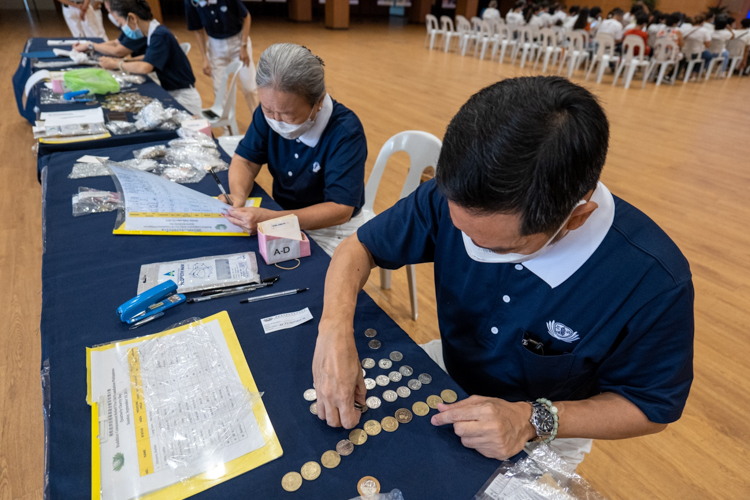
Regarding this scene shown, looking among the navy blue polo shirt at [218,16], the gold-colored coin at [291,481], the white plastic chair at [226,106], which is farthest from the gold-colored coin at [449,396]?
the navy blue polo shirt at [218,16]

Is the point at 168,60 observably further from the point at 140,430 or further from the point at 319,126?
the point at 140,430

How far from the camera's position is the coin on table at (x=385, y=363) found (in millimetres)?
934

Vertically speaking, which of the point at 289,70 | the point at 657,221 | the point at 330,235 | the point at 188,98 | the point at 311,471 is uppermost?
the point at 289,70

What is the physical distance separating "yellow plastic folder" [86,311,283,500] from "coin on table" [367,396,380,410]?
196mm

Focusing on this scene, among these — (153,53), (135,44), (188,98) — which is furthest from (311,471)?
(135,44)

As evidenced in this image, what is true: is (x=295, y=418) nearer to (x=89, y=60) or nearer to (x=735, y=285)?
(x=735, y=285)

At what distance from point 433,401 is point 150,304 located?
0.72 m

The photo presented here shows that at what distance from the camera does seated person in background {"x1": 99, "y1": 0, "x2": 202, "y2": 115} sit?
336cm

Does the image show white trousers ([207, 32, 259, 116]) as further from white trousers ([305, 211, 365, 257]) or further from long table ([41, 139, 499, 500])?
long table ([41, 139, 499, 500])

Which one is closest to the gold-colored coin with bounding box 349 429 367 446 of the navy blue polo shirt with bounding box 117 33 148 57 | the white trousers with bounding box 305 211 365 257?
the white trousers with bounding box 305 211 365 257

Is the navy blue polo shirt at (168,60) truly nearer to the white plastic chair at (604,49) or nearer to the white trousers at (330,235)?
the white trousers at (330,235)

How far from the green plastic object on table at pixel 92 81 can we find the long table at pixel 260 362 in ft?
5.54

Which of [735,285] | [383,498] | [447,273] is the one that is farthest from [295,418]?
[735,285]

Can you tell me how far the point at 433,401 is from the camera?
861 millimetres
